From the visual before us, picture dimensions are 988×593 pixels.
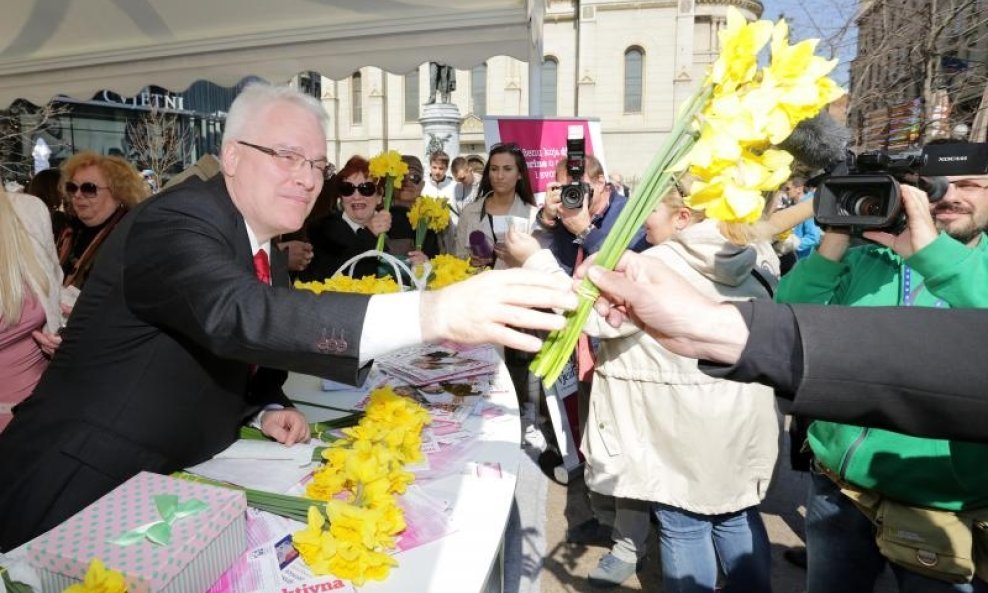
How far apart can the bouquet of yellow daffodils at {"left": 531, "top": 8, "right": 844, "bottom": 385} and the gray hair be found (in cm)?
121

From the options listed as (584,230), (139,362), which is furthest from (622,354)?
(139,362)

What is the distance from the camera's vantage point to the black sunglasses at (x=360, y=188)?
14.2 feet

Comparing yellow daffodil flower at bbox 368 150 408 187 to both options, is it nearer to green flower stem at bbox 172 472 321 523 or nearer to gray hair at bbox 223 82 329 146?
gray hair at bbox 223 82 329 146

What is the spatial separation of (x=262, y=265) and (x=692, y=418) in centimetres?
178

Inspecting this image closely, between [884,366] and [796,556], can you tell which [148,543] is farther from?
[796,556]

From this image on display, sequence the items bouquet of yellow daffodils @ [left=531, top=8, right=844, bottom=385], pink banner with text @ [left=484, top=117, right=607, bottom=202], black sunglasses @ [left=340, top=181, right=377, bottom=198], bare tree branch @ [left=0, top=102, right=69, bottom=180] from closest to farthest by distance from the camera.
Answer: bouquet of yellow daffodils @ [left=531, top=8, right=844, bottom=385] < black sunglasses @ [left=340, top=181, right=377, bottom=198] < pink banner with text @ [left=484, top=117, right=607, bottom=202] < bare tree branch @ [left=0, top=102, right=69, bottom=180]

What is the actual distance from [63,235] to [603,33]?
4305 centimetres

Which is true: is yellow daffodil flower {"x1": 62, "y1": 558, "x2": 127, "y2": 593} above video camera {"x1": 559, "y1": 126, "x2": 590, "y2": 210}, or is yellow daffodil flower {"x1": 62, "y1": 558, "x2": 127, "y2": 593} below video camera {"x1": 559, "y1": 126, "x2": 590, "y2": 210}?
below

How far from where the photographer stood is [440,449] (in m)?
1.93

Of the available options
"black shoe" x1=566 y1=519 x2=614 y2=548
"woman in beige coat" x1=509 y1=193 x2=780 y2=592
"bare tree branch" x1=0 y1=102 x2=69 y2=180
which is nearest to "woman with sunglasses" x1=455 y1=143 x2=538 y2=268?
"black shoe" x1=566 y1=519 x2=614 y2=548

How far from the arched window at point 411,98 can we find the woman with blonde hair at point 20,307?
42.4m

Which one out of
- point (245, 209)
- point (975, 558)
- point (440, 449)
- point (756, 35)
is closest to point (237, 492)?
point (440, 449)

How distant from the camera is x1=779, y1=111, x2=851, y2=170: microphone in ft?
5.83

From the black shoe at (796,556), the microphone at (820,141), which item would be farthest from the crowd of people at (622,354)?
the black shoe at (796,556)
